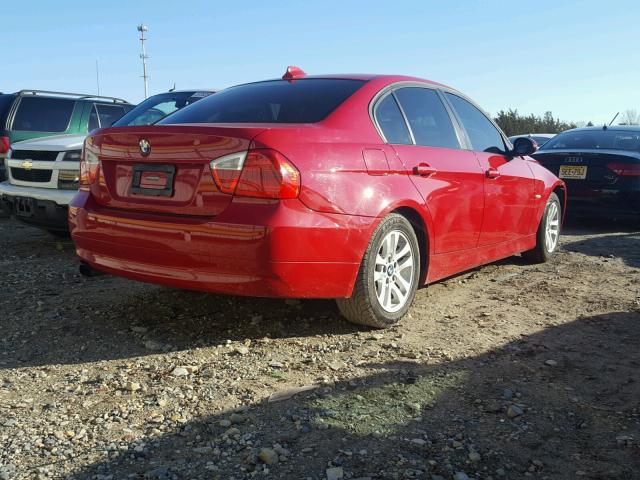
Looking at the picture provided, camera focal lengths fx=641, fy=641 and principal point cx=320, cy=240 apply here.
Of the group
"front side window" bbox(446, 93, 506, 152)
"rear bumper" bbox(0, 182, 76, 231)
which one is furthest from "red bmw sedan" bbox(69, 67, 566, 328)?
"rear bumper" bbox(0, 182, 76, 231)

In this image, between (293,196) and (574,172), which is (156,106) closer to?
(293,196)

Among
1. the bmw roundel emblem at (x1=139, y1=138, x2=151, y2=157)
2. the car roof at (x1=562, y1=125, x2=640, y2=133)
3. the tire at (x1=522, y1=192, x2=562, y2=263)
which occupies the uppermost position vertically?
the car roof at (x1=562, y1=125, x2=640, y2=133)

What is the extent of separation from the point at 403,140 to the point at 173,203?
5.13 ft

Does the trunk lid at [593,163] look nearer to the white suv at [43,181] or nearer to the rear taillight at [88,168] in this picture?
the white suv at [43,181]

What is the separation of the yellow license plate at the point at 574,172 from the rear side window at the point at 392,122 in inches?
196

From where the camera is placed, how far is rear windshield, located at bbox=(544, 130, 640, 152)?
28.6 feet

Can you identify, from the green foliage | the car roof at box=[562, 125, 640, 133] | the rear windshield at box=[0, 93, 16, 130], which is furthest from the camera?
the green foliage

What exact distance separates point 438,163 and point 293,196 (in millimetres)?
1433

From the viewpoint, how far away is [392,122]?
4.15 m

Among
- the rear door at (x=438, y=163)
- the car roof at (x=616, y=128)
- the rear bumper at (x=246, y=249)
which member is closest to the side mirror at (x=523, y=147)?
the rear door at (x=438, y=163)

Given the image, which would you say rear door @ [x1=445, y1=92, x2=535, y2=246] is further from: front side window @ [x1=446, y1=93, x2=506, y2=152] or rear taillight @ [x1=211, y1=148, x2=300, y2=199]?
rear taillight @ [x1=211, y1=148, x2=300, y2=199]

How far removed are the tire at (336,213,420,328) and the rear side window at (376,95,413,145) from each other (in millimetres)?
525

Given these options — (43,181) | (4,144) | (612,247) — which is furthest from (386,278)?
(4,144)

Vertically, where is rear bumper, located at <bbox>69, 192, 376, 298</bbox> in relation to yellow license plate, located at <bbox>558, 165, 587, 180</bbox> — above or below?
below
